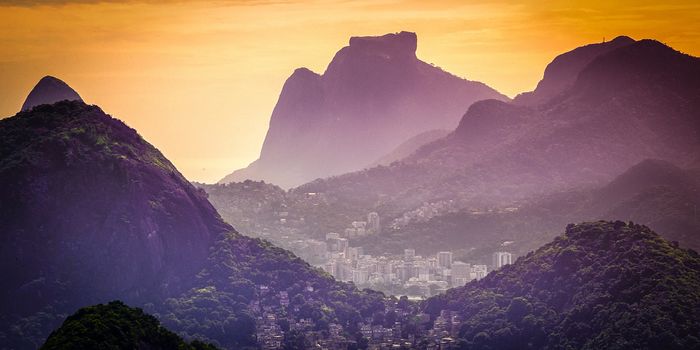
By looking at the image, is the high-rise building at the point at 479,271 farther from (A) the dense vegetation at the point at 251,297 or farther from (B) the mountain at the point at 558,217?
(A) the dense vegetation at the point at 251,297

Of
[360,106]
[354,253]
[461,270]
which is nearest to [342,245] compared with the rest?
[354,253]

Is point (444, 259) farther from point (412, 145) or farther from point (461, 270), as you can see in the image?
point (412, 145)

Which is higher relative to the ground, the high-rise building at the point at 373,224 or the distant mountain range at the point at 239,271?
the high-rise building at the point at 373,224

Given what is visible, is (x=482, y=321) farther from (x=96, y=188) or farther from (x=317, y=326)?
(x=96, y=188)

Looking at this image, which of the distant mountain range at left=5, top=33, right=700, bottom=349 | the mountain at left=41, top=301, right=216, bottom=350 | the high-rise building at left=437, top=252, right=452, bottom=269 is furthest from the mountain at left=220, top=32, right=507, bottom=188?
the mountain at left=41, top=301, right=216, bottom=350

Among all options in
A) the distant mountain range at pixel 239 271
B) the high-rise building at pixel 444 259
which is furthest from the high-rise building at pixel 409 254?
the distant mountain range at pixel 239 271
